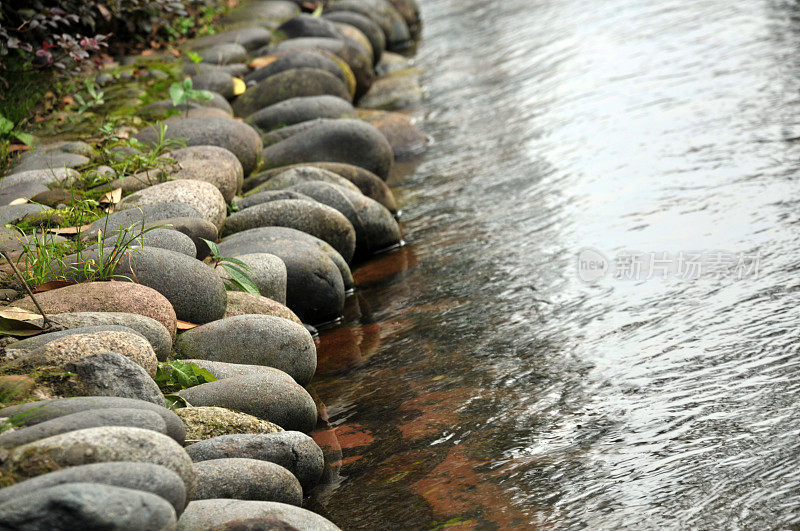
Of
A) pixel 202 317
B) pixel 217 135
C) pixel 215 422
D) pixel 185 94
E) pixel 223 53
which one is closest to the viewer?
pixel 215 422

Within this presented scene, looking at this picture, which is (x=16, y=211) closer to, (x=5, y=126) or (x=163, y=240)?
(x=163, y=240)

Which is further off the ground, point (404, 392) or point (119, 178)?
point (119, 178)

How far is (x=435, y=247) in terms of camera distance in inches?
234

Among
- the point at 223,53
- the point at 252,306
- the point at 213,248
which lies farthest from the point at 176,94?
the point at 252,306

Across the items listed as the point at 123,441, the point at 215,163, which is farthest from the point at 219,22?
the point at 123,441

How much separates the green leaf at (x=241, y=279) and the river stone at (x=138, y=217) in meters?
0.44

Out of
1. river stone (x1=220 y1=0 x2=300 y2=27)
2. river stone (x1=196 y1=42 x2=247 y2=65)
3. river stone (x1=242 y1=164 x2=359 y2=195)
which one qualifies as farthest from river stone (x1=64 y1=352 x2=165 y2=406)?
river stone (x1=220 y1=0 x2=300 y2=27)

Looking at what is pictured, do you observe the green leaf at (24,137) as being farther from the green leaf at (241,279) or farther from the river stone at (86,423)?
the river stone at (86,423)

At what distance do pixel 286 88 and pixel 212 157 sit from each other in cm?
253

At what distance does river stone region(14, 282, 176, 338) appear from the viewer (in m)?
3.77

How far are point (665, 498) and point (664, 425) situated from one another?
1.53 ft

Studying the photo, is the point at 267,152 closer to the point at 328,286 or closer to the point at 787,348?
the point at 328,286

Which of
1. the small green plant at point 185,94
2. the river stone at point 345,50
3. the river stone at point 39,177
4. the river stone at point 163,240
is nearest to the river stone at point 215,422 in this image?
the river stone at point 163,240

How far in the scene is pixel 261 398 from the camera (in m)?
3.60
